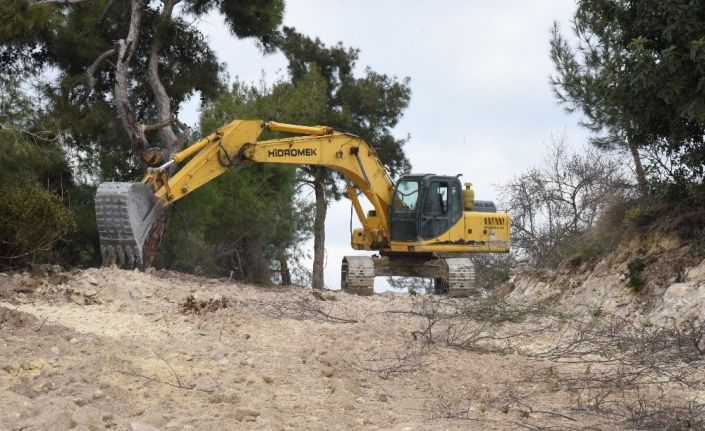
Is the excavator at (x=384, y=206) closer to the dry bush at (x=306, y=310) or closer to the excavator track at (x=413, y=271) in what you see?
the excavator track at (x=413, y=271)

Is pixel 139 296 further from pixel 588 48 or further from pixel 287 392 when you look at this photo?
pixel 588 48

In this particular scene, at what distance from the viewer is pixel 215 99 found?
22.5 m

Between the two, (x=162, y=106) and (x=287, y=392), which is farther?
(x=162, y=106)

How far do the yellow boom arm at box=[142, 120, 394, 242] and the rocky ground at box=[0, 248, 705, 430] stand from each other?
12.0 feet

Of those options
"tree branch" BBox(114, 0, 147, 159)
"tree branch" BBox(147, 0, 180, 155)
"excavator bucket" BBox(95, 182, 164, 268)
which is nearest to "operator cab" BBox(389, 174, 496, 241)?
"tree branch" BBox(147, 0, 180, 155)

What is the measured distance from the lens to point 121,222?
554 inches

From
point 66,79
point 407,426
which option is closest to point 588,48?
point 66,79

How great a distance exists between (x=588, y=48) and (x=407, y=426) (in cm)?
1305

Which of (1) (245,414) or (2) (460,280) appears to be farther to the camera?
(2) (460,280)

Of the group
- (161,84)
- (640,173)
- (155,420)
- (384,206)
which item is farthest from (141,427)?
(161,84)

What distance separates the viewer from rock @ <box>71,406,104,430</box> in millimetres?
6320

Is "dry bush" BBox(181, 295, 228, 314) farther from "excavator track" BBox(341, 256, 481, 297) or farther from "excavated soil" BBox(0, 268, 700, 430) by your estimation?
"excavator track" BBox(341, 256, 481, 297)

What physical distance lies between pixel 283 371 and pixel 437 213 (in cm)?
1087

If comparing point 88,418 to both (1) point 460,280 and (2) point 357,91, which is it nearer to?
(1) point 460,280
